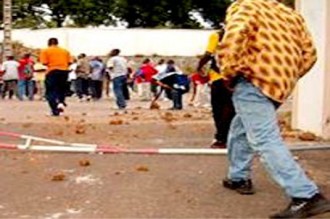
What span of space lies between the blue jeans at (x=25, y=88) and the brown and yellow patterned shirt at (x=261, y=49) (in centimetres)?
2429

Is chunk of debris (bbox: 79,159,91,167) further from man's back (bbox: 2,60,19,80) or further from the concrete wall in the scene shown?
man's back (bbox: 2,60,19,80)

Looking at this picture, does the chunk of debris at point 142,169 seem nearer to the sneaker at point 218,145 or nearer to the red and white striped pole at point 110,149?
the red and white striped pole at point 110,149

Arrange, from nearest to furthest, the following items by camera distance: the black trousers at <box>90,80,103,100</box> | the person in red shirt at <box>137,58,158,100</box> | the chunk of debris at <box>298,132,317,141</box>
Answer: the chunk of debris at <box>298,132,317,141</box> → the black trousers at <box>90,80,103,100</box> → the person in red shirt at <box>137,58,158,100</box>

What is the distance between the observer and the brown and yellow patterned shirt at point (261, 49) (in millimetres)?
6867

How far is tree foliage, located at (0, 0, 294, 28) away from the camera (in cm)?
5816

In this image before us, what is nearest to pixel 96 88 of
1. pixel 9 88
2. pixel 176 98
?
pixel 9 88

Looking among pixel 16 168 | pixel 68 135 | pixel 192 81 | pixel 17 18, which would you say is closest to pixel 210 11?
pixel 17 18

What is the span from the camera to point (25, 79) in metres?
30.6

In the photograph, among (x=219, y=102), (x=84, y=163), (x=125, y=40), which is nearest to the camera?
(x=84, y=163)

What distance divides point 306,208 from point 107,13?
52.9 m

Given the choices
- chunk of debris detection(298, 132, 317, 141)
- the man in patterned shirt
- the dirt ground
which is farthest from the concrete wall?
the man in patterned shirt

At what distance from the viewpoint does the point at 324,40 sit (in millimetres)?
12281

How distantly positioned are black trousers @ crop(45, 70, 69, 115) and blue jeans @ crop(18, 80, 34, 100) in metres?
12.3

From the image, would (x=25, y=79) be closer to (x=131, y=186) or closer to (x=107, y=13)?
(x=131, y=186)
